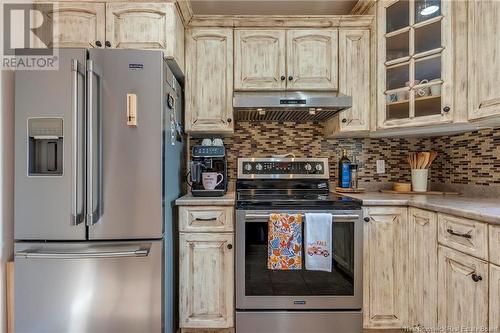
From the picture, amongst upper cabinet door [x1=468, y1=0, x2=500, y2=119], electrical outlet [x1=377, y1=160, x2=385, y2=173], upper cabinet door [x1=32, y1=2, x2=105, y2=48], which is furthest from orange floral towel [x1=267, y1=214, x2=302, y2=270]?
upper cabinet door [x1=32, y1=2, x2=105, y2=48]

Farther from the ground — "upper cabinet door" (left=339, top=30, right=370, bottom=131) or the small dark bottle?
"upper cabinet door" (left=339, top=30, right=370, bottom=131)

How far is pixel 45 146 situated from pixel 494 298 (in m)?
2.31

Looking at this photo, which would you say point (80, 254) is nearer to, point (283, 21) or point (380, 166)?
point (283, 21)

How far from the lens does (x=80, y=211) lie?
4.84ft

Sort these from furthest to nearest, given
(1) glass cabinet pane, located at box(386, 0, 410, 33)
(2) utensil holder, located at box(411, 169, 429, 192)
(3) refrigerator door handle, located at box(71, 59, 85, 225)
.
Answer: (2) utensil holder, located at box(411, 169, 429, 192)
(1) glass cabinet pane, located at box(386, 0, 410, 33)
(3) refrigerator door handle, located at box(71, 59, 85, 225)

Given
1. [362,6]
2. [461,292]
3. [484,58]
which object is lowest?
[461,292]

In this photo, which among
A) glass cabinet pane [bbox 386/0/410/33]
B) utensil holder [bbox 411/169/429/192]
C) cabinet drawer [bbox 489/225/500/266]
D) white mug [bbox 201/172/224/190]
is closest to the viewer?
cabinet drawer [bbox 489/225/500/266]

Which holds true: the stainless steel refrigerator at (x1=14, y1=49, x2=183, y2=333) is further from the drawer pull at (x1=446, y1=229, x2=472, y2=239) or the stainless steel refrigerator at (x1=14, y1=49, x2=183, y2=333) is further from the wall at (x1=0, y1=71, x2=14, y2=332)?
the drawer pull at (x1=446, y1=229, x2=472, y2=239)

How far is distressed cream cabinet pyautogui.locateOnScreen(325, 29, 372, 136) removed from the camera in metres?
2.10

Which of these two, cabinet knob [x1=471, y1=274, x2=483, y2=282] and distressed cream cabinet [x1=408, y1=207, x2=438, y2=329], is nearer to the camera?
cabinet knob [x1=471, y1=274, x2=483, y2=282]

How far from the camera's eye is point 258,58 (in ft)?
6.87

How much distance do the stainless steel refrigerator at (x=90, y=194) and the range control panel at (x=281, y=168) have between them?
863 mm

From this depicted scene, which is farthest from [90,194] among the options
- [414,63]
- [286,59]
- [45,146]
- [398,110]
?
[414,63]

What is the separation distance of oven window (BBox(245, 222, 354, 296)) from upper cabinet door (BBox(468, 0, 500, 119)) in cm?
113
